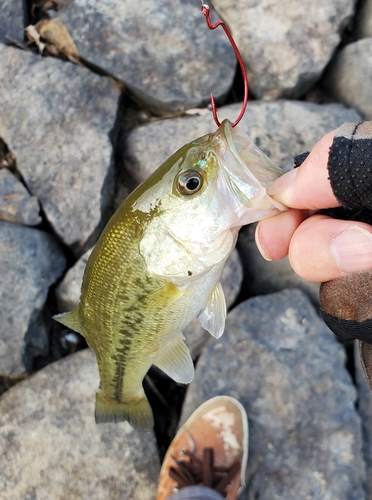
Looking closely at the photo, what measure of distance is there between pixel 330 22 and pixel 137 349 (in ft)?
9.18

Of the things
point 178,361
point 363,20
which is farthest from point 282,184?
point 363,20

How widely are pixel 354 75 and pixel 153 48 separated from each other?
1.53 m

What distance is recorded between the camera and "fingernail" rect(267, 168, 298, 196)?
1.56 metres

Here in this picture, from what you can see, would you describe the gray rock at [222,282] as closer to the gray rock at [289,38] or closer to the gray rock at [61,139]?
the gray rock at [61,139]

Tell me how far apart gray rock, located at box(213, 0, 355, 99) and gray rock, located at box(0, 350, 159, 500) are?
8.25 ft

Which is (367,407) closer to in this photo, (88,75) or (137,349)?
(137,349)

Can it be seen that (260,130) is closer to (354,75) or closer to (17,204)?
(354,75)

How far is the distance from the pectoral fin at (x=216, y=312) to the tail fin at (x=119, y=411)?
74 cm

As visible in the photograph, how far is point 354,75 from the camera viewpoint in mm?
3289

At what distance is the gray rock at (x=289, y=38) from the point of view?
10.6 feet

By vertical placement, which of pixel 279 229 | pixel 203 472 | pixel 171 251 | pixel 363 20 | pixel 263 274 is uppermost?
pixel 171 251

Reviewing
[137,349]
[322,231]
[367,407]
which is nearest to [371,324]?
[322,231]

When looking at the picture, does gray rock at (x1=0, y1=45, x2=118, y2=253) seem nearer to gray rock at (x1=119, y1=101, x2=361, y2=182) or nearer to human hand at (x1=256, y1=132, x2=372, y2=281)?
gray rock at (x1=119, y1=101, x2=361, y2=182)

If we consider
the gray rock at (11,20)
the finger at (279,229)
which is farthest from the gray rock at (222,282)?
the gray rock at (11,20)
